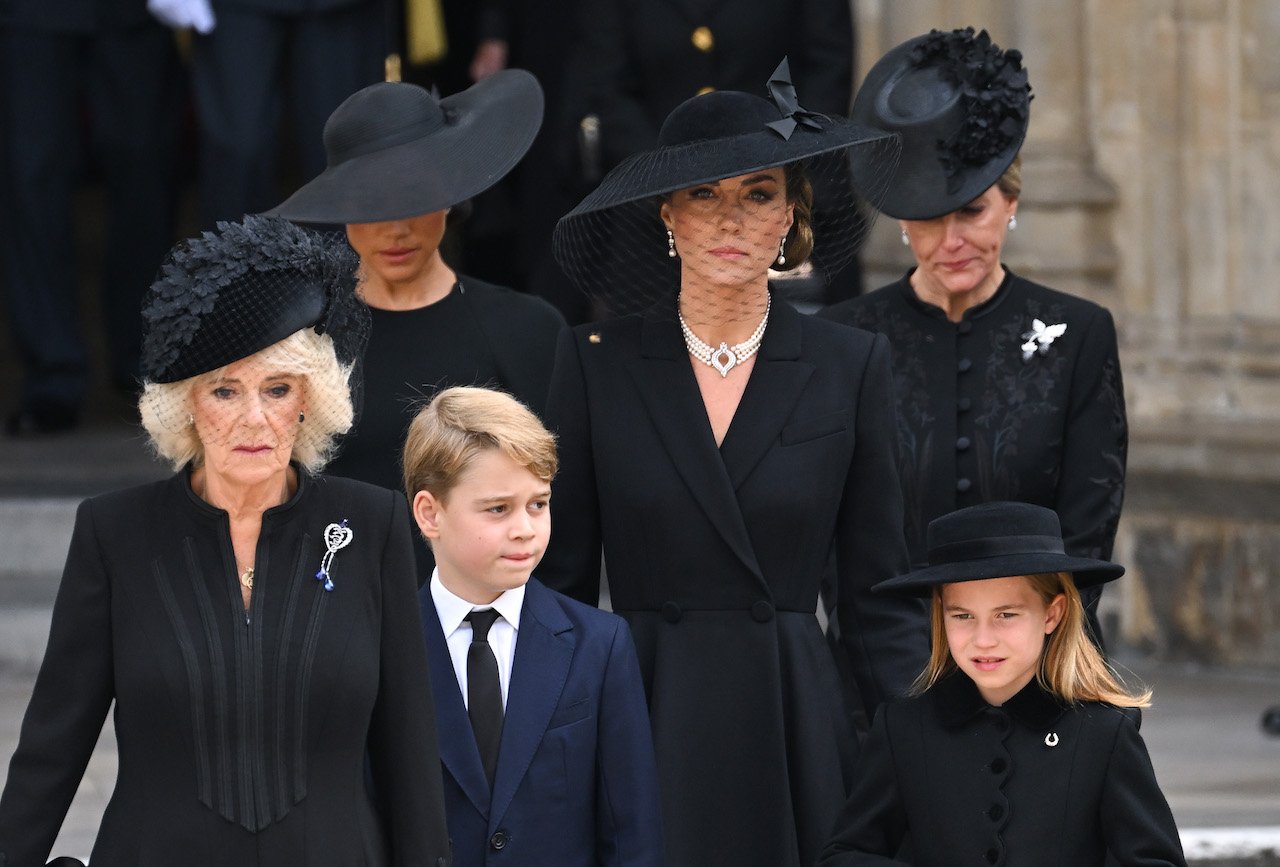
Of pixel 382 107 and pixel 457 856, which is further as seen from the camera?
pixel 382 107

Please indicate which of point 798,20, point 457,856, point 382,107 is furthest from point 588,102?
point 457,856

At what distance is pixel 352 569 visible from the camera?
11.5 feet

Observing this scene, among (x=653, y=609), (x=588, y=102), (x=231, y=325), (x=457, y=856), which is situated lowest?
(x=457, y=856)

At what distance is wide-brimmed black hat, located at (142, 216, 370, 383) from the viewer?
3436 millimetres

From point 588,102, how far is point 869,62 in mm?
1126

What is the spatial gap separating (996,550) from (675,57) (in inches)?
159

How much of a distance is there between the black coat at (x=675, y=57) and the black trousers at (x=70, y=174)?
1684 millimetres

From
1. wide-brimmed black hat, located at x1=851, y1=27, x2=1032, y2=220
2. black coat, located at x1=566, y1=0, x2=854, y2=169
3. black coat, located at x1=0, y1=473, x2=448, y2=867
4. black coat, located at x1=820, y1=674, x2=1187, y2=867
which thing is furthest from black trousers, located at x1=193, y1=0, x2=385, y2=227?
black coat, located at x1=820, y1=674, x2=1187, y2=867

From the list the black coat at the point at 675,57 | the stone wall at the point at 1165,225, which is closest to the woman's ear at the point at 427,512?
the black coat at the point at 675,57

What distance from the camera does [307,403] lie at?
140 inches

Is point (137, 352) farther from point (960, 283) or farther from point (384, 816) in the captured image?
point (384, 816)

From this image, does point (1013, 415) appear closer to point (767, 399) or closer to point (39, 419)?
point (767, 399)

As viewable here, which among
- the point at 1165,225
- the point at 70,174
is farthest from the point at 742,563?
the point at 70,174

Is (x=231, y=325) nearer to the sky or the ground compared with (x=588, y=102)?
nearer to the ground
